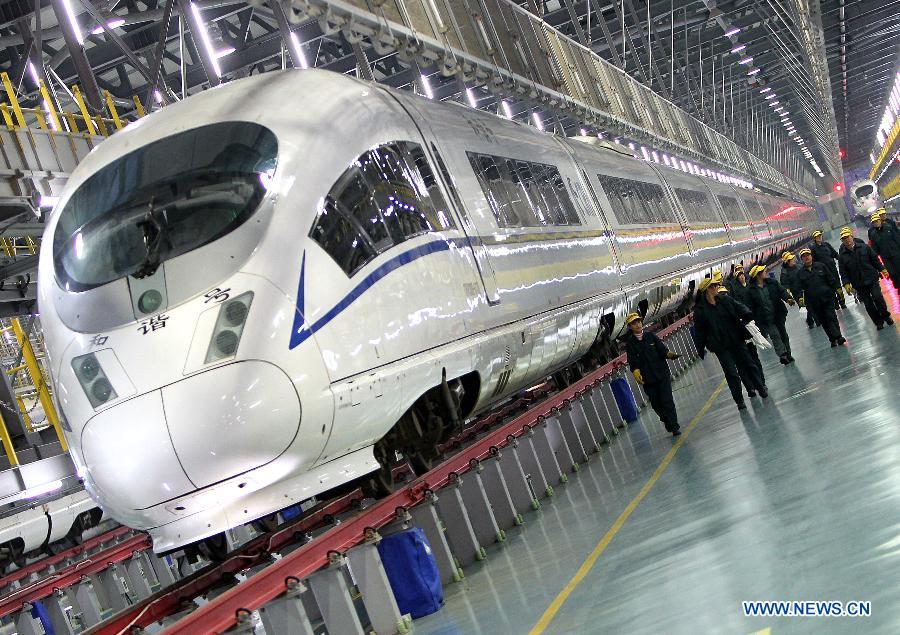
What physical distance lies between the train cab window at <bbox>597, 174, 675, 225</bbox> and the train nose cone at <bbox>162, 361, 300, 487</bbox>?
35.3 ft

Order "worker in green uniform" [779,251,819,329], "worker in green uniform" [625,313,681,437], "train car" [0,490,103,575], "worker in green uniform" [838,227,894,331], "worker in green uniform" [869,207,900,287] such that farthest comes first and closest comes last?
"worker in green uniform" [779,251,819,329]
"worker in green uniform" [869,207,900,287]
"worker in green uniform" [838,227,894,331]
"train car" [0,490,103,575]
"worker in green uniform" [625,313,681,437]

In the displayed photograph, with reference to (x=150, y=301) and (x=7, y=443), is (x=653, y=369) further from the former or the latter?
(x=7, y=443)

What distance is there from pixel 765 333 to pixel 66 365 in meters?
12.4

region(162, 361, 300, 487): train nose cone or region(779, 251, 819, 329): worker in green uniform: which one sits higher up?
region(162, 361, 300, 487): train nose cone

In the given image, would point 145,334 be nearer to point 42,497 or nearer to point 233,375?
point 233,375

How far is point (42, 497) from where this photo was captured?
1903 cm

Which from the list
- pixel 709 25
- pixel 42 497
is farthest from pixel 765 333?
pixel 709 25

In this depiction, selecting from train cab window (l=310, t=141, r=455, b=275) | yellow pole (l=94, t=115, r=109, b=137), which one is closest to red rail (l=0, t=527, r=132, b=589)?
yellow pole (l=94, t=115, r=109, b=137)

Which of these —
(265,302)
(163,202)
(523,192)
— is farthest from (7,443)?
(265,302)

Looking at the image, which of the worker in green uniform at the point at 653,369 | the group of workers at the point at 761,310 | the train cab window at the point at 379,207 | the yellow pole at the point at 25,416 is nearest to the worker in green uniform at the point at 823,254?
the group of workers at the point at 761,310

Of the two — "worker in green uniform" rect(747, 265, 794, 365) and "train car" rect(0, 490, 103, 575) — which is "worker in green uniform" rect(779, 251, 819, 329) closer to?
"worker in green uniform" rect(747, 265, 794, 365)

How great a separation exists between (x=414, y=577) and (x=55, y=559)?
10081 mm

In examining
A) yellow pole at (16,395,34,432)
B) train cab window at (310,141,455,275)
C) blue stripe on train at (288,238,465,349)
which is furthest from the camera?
yellow pole at (16,395,34,432)

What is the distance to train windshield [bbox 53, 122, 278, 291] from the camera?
7.50 meters
